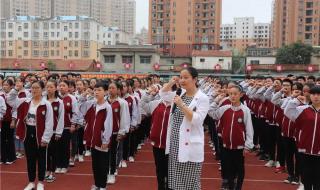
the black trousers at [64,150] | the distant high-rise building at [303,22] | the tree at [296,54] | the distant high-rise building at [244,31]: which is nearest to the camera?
the black trousers at [64,150]

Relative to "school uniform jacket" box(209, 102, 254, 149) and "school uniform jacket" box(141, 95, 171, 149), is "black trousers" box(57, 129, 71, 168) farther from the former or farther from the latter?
"school uniform jacket" box(209, 102, 254, 149)

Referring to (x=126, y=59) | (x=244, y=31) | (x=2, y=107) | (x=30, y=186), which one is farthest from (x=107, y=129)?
(x=244, y=31)

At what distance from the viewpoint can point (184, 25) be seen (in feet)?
234

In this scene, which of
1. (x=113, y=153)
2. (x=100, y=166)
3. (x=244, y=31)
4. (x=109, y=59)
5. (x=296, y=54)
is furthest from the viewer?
→ (x=244, y=31)

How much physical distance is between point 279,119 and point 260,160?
171 centimetres

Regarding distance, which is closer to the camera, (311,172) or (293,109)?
(311,172)

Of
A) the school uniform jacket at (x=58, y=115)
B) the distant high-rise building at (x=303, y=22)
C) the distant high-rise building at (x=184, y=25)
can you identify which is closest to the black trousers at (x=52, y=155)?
the school uniform jacket at (x=58, y=115)

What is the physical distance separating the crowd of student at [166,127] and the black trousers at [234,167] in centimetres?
1

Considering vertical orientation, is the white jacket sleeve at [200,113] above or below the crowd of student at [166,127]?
above

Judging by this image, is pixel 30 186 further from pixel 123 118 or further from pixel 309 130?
pixel 309 130

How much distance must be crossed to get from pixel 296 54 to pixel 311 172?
4711 cm

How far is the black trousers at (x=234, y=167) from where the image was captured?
226 inches

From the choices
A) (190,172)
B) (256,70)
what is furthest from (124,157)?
(256,70)

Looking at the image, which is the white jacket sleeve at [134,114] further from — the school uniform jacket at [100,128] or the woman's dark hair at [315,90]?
the woman's dark hair at [315,90]
